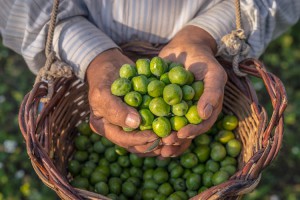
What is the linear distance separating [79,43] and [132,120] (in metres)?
0.53

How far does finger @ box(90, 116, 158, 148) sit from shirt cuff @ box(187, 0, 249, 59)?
0.65 meters

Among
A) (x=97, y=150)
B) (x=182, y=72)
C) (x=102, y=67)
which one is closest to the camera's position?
Answer: (x=182, y=72)

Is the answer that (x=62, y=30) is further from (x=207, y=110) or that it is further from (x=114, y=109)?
(x=207, y=110)

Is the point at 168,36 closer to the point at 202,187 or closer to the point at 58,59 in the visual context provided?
the point at 58,59

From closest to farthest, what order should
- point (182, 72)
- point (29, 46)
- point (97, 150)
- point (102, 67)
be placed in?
point (182, 72)
point (102, 67)
point (29, 46)
point (97, 150)

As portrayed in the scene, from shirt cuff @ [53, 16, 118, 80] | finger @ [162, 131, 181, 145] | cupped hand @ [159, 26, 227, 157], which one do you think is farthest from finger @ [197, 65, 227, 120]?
shirt cuff @ [53, 16, 118, 80]

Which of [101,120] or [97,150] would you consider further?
[97,150]

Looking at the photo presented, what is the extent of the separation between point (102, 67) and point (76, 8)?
0.34 meters

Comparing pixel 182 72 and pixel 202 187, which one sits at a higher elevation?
pixel 182 72

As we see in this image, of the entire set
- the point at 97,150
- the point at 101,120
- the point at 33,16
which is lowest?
the point at 97,150

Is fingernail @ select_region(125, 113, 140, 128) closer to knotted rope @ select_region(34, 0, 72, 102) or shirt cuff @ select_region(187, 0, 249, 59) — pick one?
knotted rope @ select_region(34, 0, 72, 102)

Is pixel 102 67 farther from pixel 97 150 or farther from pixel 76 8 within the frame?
pixel 97 150

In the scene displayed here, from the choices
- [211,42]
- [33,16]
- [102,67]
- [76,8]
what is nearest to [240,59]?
[211,42]

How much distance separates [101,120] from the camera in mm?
1875
